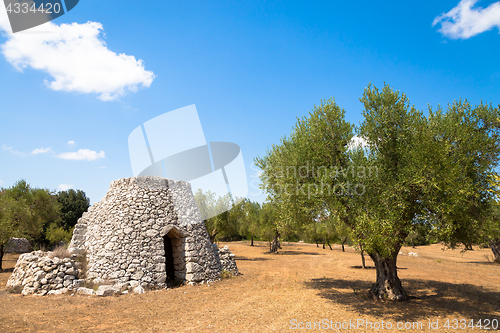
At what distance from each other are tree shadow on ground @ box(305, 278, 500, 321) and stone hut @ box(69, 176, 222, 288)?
23.7 feet

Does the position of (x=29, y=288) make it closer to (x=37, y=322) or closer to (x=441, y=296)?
(x=37, y=322)

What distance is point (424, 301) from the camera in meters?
11.9

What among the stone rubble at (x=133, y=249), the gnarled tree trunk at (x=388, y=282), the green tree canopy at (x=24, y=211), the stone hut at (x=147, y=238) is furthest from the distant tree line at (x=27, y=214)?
the gnarled tree trunk at (x=388, y=282)

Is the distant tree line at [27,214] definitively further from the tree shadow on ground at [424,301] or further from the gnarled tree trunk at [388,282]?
the gnarled tree trunk at [388,282]

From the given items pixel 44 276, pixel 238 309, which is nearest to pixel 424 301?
pixel 238 309

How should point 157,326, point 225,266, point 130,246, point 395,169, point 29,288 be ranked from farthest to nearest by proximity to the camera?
point 225,266 → point 130,246 → point 29,288 → point 395,169 → point 157,326

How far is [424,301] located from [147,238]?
46.0 feet

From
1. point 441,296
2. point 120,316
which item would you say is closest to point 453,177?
point 441,296

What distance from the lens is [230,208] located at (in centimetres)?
3409

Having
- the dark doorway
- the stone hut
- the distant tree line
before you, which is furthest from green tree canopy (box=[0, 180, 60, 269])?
the dark doorway

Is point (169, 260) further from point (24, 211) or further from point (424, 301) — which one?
point (24, 211)

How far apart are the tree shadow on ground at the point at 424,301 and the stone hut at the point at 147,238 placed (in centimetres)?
722

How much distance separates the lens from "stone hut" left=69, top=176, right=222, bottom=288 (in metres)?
13.7

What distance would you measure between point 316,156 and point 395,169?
10.9ft
